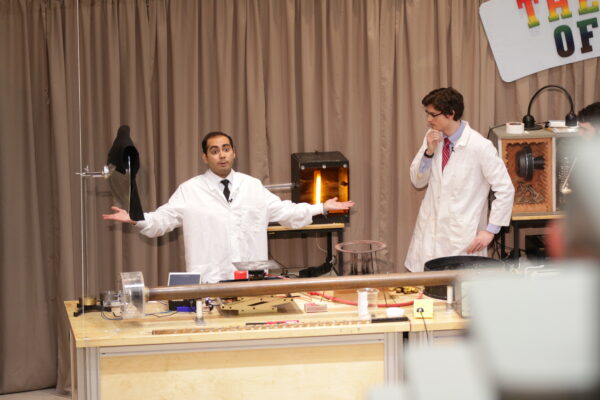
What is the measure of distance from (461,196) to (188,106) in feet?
5.64

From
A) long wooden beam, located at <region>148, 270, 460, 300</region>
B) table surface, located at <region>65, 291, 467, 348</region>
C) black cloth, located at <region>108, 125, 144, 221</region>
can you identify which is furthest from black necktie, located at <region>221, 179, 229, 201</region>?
long wooden beam, located at <region>148, 270, 460, 300</region>

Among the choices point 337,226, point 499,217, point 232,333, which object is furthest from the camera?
point 337,226

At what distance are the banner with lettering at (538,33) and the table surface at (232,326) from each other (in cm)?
225

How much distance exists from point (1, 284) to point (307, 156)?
1.94 metres

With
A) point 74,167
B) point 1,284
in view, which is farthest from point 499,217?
point 1,284

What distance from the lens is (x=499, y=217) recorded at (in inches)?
175

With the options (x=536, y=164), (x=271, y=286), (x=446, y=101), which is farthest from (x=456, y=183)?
(x=271, y=286)

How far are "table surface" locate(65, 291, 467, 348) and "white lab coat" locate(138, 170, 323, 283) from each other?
0.67 meters

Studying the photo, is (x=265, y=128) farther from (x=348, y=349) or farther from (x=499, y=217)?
(x=348, y=349)

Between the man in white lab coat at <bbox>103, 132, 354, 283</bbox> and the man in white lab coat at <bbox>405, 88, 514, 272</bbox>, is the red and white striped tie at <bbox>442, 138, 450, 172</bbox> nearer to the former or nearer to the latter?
the man in white lab coat at <bbox>405, 88, 514, 272</bbox>

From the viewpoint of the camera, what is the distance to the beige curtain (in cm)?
500

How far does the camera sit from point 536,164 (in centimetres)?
502

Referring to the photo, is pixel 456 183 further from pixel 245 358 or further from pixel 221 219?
pixel 245 358

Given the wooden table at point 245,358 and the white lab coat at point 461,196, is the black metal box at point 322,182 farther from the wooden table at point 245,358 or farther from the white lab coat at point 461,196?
the wooden table at point 245,358
